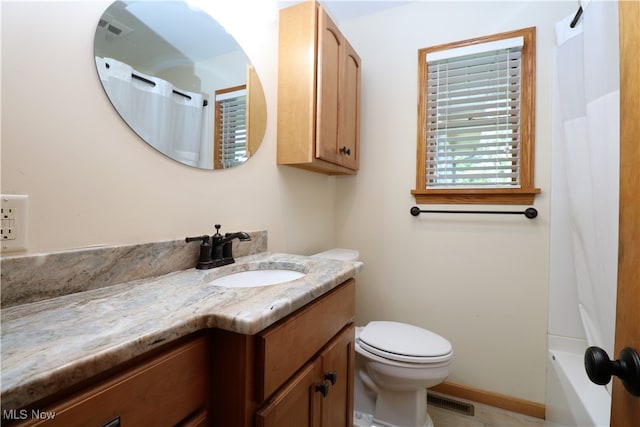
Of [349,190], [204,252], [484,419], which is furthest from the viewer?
[349,190]

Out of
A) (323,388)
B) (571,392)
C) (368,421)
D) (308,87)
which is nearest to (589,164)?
(571,392)

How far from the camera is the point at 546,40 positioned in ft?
5.05

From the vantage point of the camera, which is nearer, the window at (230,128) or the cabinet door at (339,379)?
the cabinet door at (339,379)

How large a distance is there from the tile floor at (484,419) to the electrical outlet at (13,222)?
1872mm

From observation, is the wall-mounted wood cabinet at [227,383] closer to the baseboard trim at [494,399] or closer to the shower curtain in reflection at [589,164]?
the shower curtain in reflection at [589,164]

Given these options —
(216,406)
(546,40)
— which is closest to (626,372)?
(216,406)

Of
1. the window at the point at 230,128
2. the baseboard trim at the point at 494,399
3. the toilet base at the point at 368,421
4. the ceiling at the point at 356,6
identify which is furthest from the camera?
the ceiling at the point at 356,6

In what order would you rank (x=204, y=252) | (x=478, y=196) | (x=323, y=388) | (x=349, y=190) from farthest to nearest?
(x=349, y=190) < (x=478, y=196) < (x=204, y=252) < (x=323, y=388)

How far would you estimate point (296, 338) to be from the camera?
2.35 ft

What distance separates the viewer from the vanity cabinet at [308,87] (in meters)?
1.35

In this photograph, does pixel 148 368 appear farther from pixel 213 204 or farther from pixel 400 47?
pixel 400 47

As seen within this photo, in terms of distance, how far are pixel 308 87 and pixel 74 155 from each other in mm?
966

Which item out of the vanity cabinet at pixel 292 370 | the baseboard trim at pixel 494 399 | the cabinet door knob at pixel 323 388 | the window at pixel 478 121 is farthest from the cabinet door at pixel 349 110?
the baseboard trim at pixel 494 399

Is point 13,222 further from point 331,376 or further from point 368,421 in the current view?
point 368,421
